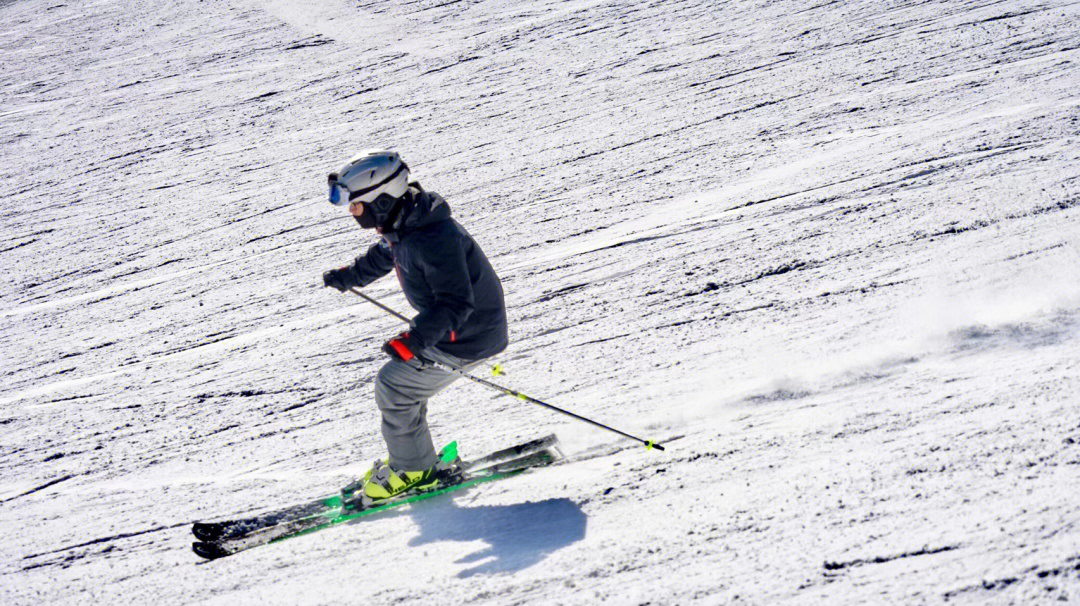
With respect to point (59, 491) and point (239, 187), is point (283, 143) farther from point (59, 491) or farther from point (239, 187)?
point (59, 491)

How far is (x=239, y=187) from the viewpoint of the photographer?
1105cm

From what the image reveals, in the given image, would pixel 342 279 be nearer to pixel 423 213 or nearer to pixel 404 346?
pixel 423 213

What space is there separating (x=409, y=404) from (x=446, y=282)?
Answer: 899mm

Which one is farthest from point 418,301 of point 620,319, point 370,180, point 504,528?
point 620,319

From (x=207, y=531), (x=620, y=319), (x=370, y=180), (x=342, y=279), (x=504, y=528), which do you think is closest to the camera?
(x=370, y=180)

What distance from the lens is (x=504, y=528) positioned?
497 centimetres

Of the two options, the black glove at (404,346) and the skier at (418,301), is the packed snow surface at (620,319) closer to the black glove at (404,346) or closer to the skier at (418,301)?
the skier at (418,301)

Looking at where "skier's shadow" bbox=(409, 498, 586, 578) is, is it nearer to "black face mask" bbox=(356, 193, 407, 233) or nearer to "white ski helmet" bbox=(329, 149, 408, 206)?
"black face mask" bbox=(356, 193, 407, 233)

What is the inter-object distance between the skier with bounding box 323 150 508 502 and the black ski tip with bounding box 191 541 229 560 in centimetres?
94

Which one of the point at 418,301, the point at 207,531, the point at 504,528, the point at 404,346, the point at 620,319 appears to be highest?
the point at 418,301

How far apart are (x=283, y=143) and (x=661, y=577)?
31.4 ft

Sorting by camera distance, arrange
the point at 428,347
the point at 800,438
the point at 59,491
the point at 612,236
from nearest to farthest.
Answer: the point at 428,347 < the point at 800,438 < the point at 59,491 < the point at 612,236

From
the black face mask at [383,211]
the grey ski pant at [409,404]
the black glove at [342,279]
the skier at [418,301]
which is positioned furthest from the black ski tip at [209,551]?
the black face mask at [383,211]

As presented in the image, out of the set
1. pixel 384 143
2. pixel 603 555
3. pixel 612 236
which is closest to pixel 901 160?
pixel 612 236
